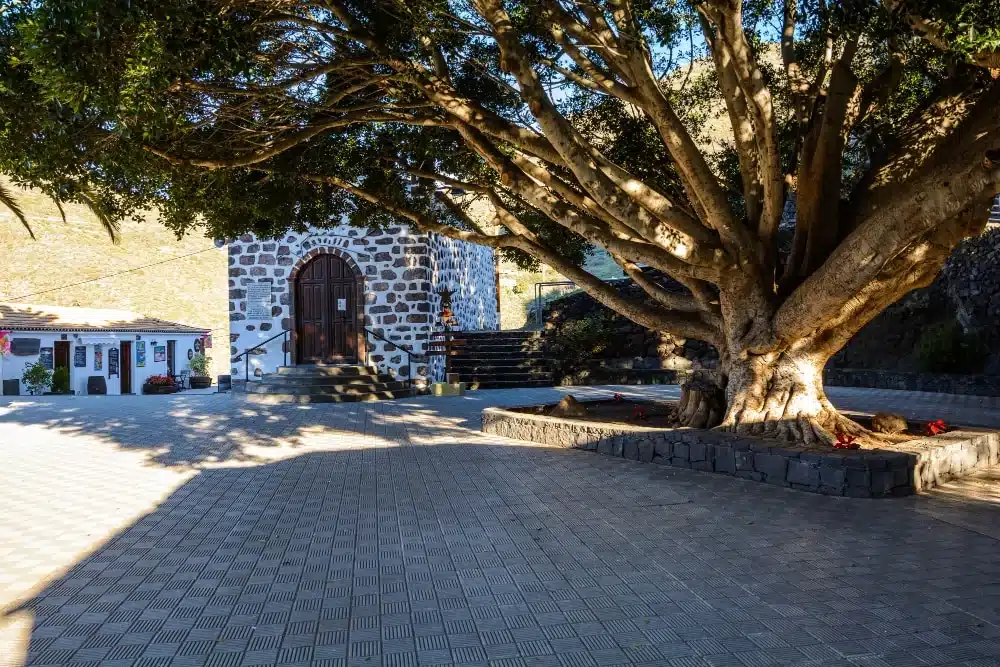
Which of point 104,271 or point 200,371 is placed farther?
point 104,271

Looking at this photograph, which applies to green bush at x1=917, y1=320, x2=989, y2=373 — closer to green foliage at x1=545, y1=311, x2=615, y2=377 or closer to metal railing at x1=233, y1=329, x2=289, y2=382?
green foliage at x1=545, y1=311, x2=615, y2=377

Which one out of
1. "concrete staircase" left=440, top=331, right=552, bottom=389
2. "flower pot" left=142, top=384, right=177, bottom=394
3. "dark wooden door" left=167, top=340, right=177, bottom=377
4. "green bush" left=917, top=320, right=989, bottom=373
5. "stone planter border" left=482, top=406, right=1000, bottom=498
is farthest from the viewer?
"dark wooden door" left=167, top=340, right=177, bottom=377

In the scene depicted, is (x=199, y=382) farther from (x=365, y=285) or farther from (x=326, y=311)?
(x=365, y=285)

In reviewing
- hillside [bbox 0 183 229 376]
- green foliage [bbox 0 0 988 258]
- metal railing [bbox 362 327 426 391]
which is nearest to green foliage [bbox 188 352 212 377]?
hillside [bbox 0 183 229 376]

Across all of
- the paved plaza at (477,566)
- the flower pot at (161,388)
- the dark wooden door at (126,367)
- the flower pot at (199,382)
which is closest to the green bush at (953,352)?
the paved plaza at (477,566)

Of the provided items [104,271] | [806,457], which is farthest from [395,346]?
[104,271]

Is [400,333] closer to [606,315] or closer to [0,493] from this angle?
[606,315]

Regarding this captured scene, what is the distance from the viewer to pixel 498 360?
60.1 ft

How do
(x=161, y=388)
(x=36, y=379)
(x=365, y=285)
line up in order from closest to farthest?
(x=365, y=285) < (x=36, y=379) < (x=161, y=388)

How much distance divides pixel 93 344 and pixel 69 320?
1146 millimetres

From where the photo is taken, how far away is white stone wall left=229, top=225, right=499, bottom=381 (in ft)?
55.2

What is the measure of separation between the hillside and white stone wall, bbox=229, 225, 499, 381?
24319 millimetres

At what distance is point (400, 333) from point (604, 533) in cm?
1238

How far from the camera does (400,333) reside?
16859 mm
